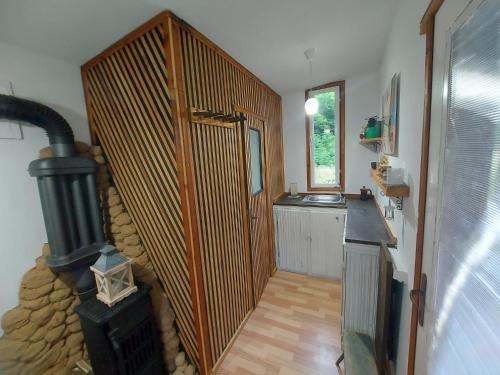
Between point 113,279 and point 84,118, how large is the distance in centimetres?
139

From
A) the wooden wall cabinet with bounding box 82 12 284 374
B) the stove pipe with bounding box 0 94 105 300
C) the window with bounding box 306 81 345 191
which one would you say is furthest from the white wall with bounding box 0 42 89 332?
the window with bounding box 306 81 345 191

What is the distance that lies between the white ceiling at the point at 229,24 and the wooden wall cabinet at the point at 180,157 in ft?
0.35

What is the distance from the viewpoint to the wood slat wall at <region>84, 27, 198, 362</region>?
1438 mm

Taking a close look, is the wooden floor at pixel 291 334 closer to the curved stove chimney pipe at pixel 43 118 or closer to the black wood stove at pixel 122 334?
the black wood stove at pixel 122 334

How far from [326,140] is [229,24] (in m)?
2.30

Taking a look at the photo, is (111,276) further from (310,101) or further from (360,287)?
(310,101)

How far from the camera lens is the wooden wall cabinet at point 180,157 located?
1.40 metres

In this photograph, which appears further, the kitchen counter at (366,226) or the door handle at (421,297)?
the kitchen counter at (366,226)

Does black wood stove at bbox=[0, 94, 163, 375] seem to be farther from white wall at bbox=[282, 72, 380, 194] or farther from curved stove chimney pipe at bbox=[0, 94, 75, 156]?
white wall at bbox=[282, 72, 380, 194]

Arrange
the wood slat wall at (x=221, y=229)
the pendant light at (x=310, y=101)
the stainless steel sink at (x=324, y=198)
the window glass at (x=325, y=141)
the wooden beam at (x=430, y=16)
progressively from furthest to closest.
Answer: the window glass at (x=325, y=141)
the stainless steel sink at (x=324, y=198)
the pendant light at (x=310, y=101)
the wood slat wall at (x=221, y=229)
the wooden beam at (x=430, y=16)

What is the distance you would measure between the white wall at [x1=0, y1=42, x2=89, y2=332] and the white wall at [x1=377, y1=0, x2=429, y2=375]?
2.42 meters

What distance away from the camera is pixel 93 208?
1.59 meters

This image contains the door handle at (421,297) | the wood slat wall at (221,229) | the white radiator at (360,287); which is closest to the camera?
the door handle at (421,297)

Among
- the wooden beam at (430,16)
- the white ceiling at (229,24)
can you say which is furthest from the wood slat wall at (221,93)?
the wooden beam at (430,16)
